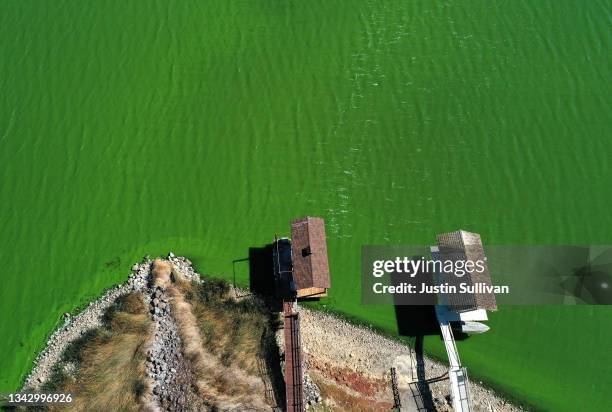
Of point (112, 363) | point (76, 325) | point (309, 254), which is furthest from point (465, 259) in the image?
point (76, 325)

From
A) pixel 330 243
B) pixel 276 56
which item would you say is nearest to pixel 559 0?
pixel 276 56

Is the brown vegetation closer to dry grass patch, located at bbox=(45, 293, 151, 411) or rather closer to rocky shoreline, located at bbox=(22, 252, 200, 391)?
rocky shoreline, located at bbox=(22, 252, 200, 391)

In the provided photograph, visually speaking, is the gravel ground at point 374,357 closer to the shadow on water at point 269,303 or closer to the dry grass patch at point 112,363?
the shadow on water at point 269,303

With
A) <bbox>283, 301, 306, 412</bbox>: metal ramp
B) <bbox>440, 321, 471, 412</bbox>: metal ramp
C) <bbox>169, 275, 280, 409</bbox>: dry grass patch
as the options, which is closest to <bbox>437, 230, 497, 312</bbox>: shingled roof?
<bbox>440, 321, 471, 412</bbox>: metal ramp

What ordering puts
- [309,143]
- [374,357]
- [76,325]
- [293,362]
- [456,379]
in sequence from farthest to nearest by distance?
[309,143] → [76,325] → [374,357] → [456,379] → [293,362]

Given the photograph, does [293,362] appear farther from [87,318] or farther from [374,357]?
[87,318]

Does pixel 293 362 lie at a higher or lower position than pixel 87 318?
lower
